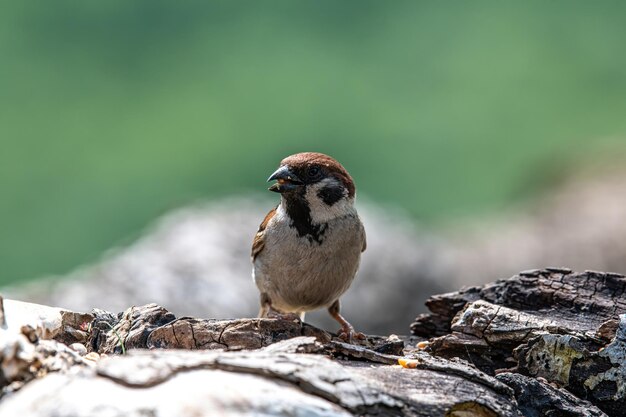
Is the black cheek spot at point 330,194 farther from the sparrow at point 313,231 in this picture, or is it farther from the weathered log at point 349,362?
the weathered log at point 349,362

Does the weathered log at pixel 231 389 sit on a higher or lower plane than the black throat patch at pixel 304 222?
lower

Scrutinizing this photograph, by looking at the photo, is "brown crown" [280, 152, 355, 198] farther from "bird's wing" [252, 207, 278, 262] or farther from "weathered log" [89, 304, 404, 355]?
"weathered log" [89, 304, 404, 355]

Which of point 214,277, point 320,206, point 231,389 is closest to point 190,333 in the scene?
point 231,389

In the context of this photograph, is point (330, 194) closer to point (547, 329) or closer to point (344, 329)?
point (344, 329)

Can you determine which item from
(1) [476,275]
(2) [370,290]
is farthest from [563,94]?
(2) [370,290]

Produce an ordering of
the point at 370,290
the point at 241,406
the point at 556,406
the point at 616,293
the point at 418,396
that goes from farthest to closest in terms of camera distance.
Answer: the point at 370,290
the point at 616,293
the point at 556,406
the point at 418,396
the point at 241,406

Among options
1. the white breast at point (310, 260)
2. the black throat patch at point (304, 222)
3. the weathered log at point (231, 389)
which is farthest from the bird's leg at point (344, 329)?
the weathered log at point (231, 389)

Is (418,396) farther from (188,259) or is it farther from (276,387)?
(188,259)

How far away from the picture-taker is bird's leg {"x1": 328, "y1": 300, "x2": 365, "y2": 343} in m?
4.21

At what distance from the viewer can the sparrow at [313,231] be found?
486 cm

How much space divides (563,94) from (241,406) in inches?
Result: 351

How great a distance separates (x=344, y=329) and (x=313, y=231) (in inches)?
21.2

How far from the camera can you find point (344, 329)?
4.86 meters

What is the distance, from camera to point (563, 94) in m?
10.7
